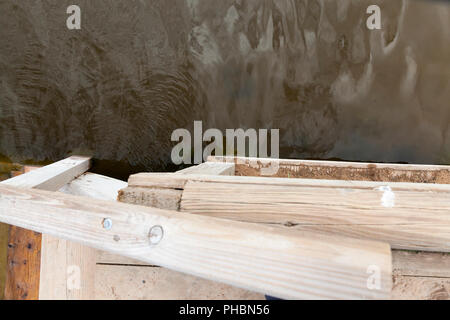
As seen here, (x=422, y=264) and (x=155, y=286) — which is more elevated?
(x=422, y=264)

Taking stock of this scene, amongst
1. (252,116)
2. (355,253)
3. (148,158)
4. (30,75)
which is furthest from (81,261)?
(30,75)

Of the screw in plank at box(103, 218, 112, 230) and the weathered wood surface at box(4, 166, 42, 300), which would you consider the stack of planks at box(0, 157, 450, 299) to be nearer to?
the screw in plank at box(103, 218, 112, 230)

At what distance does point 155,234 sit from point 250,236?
0.20 m

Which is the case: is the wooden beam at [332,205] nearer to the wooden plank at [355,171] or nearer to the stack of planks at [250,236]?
the stack of planks at [250,236]

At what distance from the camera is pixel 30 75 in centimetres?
220

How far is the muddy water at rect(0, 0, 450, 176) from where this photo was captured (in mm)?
2164

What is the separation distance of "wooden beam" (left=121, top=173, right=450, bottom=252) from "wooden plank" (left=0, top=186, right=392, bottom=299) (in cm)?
16

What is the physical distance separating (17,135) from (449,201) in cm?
251

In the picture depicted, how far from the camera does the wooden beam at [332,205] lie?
73 centimetres

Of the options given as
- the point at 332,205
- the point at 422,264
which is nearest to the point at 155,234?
the point at 332,205

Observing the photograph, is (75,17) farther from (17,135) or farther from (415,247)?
(415,247)

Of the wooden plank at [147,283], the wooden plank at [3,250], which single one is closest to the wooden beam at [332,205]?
the wooden plank at [147,283]

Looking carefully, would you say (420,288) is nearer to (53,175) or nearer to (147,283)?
(147,283)

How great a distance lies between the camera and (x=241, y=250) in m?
0.59
